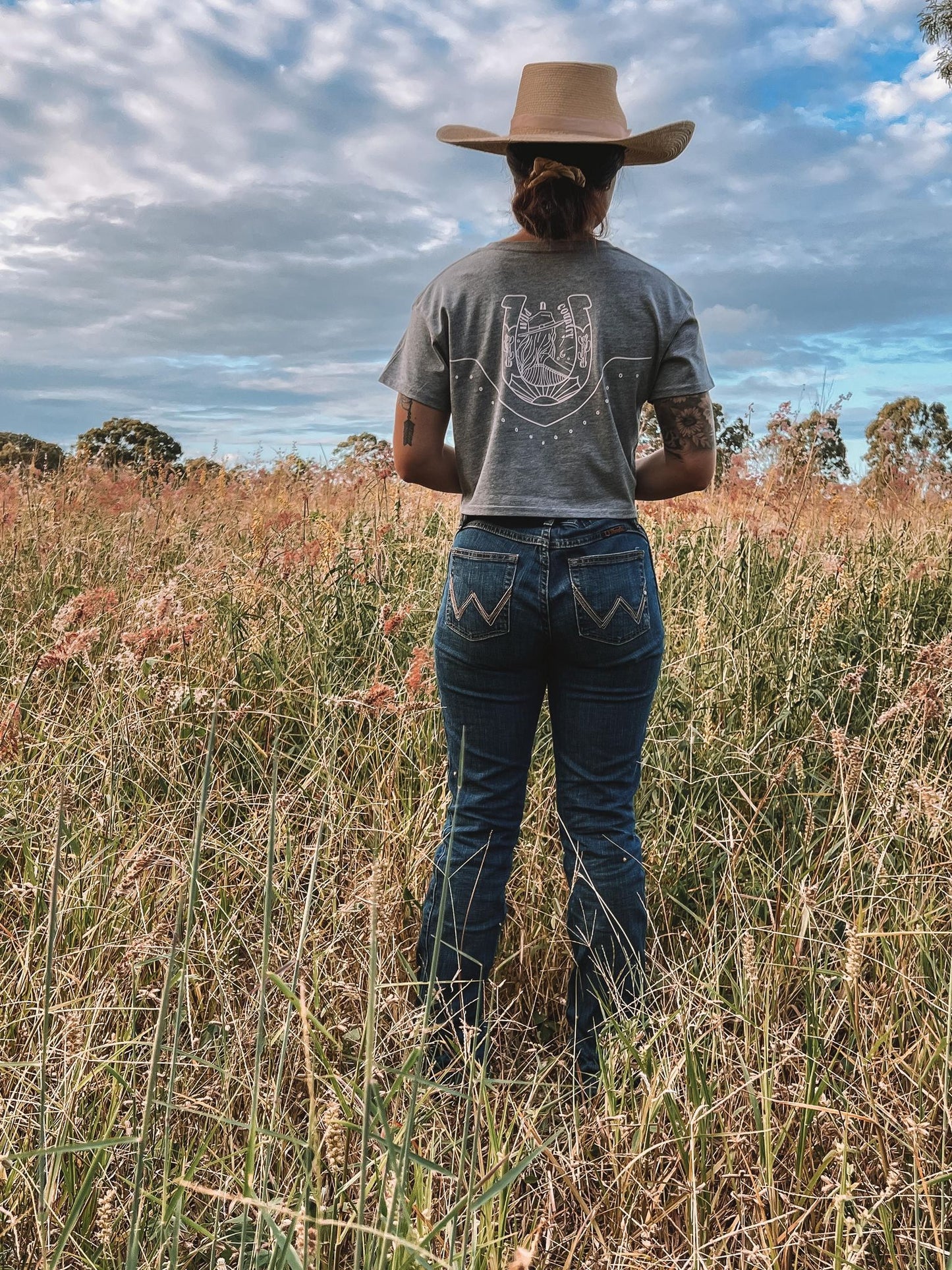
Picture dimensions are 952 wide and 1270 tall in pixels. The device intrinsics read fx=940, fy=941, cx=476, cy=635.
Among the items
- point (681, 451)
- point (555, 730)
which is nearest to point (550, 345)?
point (681, 451)

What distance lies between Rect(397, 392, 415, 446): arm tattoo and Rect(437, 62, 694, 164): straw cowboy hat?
616mm

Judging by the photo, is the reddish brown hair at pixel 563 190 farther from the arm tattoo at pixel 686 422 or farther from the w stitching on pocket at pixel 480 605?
the w stitching on pocket at pixel 480 605

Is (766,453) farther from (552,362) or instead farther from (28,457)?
(28,457)

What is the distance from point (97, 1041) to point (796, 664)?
253 centimetres

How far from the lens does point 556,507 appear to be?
210 centimetres

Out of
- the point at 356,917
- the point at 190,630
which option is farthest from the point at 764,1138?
the point at 190,630

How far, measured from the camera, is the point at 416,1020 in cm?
208

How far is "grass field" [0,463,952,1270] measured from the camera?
1.57 metres

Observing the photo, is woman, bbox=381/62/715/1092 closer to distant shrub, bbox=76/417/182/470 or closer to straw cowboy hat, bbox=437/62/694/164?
straw cowboy hat, bbox=437/62/694/164

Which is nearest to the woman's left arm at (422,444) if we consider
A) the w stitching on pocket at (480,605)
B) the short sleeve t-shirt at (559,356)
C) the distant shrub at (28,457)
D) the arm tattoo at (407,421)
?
the arm tattoo at (407,421)

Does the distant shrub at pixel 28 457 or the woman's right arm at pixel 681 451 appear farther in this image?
the distant shrub at pixel 28 457

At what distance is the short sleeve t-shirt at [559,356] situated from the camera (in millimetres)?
2123

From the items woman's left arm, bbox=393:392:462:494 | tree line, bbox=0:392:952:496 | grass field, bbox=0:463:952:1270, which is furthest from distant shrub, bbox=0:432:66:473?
woman's left arm, bbox=393:392:462:494

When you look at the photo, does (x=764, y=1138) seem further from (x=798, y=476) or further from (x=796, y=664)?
(x=798, y=476)
